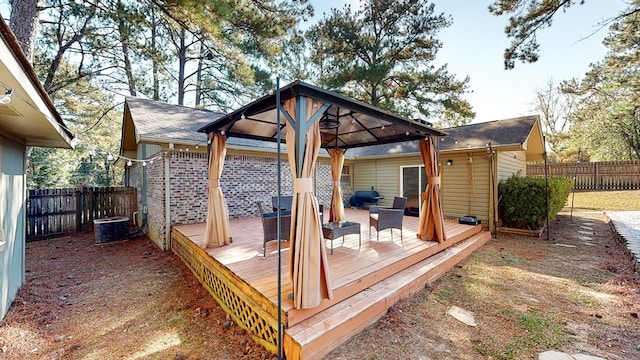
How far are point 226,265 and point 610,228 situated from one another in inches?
441

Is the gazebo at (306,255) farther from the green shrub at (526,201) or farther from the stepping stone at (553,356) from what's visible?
the green shrub at (526,201)

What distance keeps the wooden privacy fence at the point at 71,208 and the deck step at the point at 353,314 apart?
9.56 metres

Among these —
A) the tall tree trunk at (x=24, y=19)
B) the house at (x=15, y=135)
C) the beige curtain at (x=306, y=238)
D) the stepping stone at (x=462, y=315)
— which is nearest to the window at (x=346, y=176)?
the stepping stone at (x=462, y=315)

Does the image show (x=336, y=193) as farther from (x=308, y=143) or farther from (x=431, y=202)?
(x=308, y=143)

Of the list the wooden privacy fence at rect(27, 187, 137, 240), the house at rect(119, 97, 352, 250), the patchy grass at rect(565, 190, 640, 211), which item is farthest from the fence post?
the patchy grass at rect(565, 190, 640, 211)

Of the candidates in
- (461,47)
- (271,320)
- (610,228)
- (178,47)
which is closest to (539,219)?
Answer: (610,228)

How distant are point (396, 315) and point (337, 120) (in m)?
3.44

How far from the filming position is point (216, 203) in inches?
189

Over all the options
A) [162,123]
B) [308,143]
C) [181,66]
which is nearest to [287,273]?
[308,143]

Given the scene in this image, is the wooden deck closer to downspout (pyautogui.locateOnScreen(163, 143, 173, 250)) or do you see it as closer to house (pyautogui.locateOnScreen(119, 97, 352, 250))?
downspout (pyautogui.locateOnScreen(163, 143, 173, 250))

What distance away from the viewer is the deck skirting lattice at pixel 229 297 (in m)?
2.83

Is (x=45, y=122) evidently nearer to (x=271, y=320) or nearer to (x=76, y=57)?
(x=271, y=320)

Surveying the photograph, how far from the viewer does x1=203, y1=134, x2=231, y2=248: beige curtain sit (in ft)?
15.6

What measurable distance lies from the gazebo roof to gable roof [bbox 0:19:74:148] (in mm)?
2023
